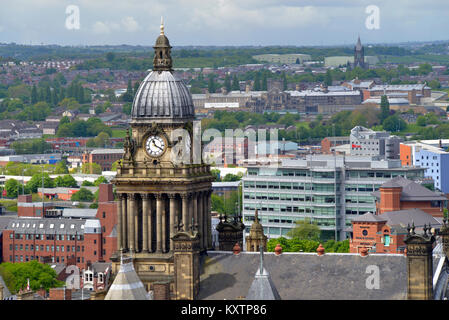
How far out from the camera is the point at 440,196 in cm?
15562

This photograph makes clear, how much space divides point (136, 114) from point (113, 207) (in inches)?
3268

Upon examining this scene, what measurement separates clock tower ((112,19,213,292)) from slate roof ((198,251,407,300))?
1862mm

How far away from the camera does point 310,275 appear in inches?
2795

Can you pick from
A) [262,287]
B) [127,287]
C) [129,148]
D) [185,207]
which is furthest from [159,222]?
[262,287]

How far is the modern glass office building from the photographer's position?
173 m

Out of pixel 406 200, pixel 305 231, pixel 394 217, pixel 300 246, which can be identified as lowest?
pixel 305 231

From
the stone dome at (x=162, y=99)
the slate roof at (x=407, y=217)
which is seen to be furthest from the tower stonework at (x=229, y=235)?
the slate roof at (x=407, y=217)

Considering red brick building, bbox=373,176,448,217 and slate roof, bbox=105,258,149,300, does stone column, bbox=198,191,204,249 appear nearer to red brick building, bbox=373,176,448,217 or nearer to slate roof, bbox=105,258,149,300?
slate roof, bbox=105,258,149,300

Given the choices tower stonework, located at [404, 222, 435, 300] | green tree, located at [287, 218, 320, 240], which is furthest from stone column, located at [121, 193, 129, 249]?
green tree, located at [287, 218, 320, 240]

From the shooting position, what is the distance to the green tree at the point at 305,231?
161 meters

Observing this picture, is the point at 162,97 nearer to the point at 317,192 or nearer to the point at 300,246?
the point at 300,246

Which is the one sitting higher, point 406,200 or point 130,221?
point 130,221

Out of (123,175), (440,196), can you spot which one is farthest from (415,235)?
(440,196)

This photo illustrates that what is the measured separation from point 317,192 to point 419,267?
107205mm
